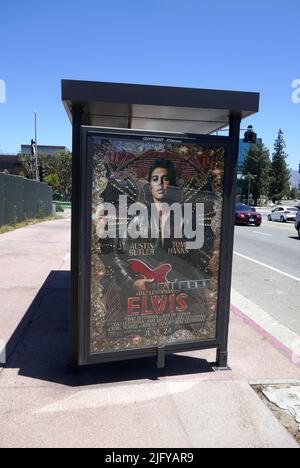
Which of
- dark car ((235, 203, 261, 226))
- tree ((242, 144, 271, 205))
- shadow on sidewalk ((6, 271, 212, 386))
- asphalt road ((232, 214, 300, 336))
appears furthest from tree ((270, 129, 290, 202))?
shadow on sidewalk ((6, 271, 212, 386))

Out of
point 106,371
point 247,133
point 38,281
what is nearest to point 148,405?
point 106,371

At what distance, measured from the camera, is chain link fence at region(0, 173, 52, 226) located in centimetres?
1755

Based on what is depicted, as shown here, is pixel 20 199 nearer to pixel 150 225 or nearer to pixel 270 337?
pixel 270 337

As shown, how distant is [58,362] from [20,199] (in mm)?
17371

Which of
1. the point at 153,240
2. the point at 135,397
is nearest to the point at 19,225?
the point at 153,240

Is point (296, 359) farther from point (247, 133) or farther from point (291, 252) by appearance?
point (247, 133)

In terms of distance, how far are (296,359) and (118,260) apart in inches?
94.6

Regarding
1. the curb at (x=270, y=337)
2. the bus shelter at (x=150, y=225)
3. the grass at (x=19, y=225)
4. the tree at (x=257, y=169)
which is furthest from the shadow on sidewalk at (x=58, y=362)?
the tree at (x=257, y=169)

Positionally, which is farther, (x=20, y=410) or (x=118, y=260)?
(x=118, y=260)

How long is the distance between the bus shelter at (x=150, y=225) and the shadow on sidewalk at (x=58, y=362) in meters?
0.20

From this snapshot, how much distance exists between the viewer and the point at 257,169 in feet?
296

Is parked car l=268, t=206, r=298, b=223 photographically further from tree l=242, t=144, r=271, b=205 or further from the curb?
tree l=242, t=144, r=271, b=205

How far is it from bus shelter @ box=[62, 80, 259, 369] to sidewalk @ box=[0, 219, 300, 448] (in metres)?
0.26
